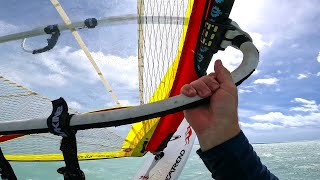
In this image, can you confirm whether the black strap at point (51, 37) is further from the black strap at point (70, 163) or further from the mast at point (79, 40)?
the black strap at point (70, 163)

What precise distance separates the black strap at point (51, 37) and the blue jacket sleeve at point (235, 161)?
164 inches

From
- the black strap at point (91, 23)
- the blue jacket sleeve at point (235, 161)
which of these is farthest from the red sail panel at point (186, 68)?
the black strap at point (91, 23)

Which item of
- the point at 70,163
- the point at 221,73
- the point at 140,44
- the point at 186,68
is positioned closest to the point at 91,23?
the point at 140,44

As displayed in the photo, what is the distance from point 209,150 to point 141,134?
3601 millimetres

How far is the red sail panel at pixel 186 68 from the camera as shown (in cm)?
295

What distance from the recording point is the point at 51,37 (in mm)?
5410

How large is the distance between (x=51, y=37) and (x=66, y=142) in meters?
4.61

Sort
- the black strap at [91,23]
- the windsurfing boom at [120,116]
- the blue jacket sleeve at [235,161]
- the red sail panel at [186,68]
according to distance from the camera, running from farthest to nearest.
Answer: the black strap at [91,23]
the red sail panel at [186,68]
the blue jacket sleeve at [235,161]
the windsurfing boom at [120,116]

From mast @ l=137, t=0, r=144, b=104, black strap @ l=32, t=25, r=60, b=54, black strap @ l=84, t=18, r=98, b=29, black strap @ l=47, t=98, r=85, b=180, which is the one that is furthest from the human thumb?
black strap @ l=84, t=18, r=98, b=29

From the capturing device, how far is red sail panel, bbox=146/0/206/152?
2.95m

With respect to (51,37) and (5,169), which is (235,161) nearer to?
(5,169)

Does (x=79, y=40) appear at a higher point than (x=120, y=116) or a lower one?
higher

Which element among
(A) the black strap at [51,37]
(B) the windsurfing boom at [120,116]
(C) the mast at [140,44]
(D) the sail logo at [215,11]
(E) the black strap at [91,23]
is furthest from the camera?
(E) the black strap at [91,23]

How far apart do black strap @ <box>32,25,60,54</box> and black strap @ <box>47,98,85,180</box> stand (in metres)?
4.04
